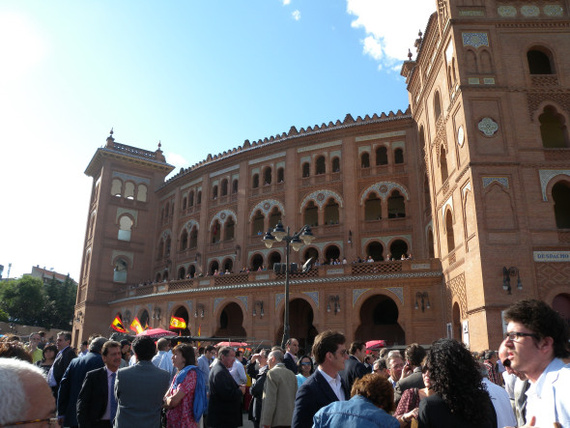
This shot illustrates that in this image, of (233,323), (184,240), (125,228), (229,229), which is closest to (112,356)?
(233,323)

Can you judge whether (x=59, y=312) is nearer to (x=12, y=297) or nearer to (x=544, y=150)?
(x=12, y=297)

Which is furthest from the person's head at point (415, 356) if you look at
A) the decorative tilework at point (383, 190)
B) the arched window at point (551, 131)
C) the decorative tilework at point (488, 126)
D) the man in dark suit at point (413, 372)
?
the decorative tilework at point (383, 190)

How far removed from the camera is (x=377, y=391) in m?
3.19

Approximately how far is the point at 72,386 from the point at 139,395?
81.3 inches

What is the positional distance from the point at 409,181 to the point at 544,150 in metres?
9.14

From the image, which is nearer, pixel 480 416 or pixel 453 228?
pixel 480 416

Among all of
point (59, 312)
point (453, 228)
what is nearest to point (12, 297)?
point (59, 312)

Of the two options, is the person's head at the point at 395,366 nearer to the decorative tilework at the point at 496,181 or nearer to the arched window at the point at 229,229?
the decorative tilework at the point at 496,181

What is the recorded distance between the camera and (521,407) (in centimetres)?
451

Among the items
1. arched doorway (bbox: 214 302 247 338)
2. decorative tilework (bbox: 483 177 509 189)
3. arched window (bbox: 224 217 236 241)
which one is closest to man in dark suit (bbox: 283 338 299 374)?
decorative tilework (bbox: 483 177 509 189)

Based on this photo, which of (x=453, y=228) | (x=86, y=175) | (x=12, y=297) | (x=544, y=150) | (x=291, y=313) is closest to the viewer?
(x=544, y=150)

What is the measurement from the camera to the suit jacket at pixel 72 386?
6.11m

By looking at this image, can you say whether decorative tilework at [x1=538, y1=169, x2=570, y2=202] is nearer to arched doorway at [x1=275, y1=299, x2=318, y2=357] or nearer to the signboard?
the signboard

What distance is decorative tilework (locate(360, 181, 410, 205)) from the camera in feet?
92.4
